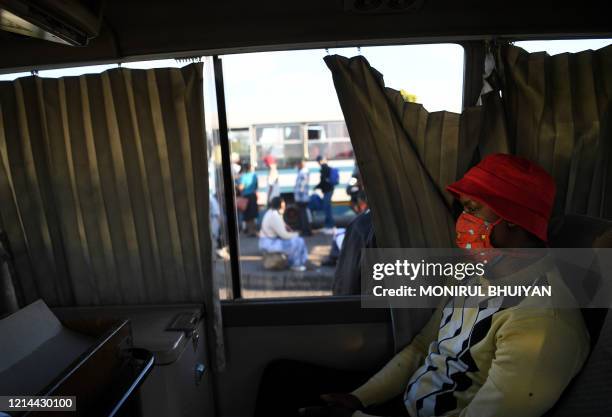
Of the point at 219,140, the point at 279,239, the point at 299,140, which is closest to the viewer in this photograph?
the point at 219,140

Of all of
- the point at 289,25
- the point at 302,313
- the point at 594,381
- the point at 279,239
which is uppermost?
the point at 289,25

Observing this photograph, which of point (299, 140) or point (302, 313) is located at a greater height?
point (299, 140)

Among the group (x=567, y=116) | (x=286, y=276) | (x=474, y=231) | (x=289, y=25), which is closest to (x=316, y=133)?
(x=286, y=276)

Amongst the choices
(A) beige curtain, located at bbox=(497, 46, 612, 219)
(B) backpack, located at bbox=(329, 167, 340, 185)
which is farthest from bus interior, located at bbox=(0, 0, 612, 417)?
(B) backpack, located at bbox=(329, 167, 340, 185)

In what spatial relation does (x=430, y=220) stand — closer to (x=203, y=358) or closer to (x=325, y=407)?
(x=325, y=407)

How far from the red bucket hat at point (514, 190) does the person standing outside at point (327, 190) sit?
11.5 feet

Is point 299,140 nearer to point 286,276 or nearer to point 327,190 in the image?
point 327,190

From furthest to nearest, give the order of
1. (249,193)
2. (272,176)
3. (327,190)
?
1. (327,190)
2. (272,176)
3. (249,193)

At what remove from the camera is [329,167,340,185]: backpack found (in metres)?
5.04

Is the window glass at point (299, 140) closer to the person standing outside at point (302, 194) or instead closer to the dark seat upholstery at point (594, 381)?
the person standing outside at point (302, 194)

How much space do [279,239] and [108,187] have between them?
121 inches

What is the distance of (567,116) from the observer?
6.59 feet

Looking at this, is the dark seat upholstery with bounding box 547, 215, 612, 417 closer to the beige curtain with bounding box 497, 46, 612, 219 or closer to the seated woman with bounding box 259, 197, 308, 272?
the beige curtain with bounding box 497, 46, 612, 219

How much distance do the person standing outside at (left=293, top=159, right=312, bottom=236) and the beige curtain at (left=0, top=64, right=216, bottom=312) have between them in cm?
326
